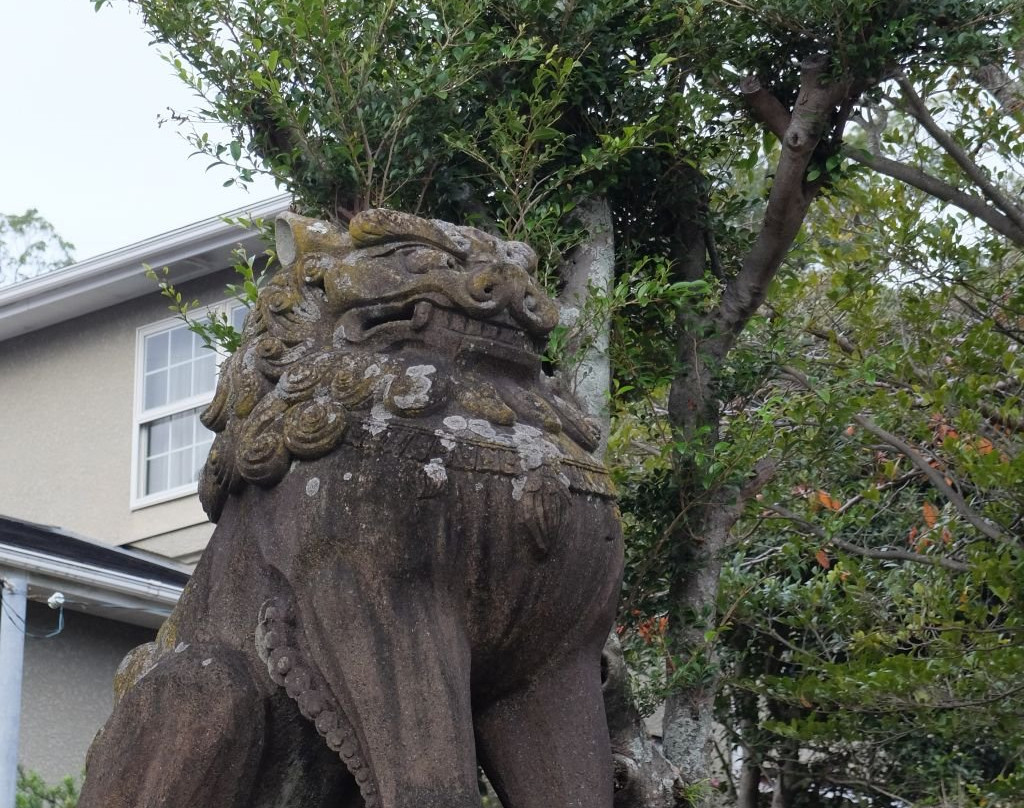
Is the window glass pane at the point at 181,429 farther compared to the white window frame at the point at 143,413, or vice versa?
the window glass pane at the point at 181,429

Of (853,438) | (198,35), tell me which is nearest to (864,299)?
(853,438)

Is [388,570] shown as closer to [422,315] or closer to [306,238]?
[422,315]

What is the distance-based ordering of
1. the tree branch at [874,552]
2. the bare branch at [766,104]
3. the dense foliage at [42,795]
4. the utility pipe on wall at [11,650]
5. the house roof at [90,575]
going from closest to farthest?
the bare branch at [766,104] → the tree branch at [874,552] → the dense foliage at [42,795] → the utility pipe on wall at [11,650] → the house roof at [90,575]

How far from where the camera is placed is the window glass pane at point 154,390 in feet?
42.9

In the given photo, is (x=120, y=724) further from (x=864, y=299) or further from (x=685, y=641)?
(x=864, y=299)

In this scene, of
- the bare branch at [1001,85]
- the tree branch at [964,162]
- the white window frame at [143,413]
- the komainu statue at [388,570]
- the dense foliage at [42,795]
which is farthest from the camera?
the white window frame at [143,413]

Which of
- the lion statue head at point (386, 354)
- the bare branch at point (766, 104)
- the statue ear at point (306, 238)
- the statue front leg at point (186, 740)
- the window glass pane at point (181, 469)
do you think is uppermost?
the window glass pane at point (181, 469)

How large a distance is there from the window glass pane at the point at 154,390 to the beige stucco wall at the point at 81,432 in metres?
0.12

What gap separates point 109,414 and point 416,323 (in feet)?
34.1

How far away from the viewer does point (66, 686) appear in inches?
390

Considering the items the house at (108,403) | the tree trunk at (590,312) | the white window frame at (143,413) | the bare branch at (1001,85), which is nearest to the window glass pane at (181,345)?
the house at (108,403)

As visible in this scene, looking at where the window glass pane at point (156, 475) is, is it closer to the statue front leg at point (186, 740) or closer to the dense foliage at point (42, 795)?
the dense foliage at point (42, 795)

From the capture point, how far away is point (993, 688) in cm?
642

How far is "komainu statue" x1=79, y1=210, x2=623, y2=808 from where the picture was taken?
324cm
